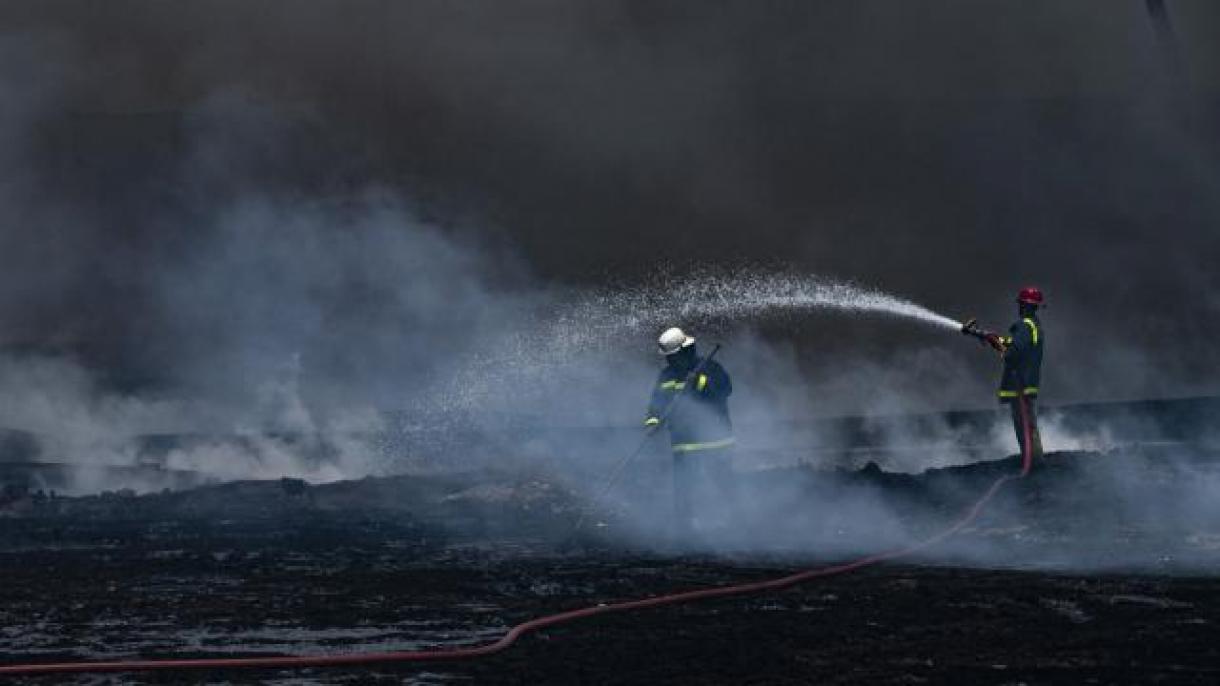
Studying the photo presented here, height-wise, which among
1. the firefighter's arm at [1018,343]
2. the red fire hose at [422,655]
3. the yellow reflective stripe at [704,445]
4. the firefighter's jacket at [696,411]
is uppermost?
the firefighter's arm at [1018,343]

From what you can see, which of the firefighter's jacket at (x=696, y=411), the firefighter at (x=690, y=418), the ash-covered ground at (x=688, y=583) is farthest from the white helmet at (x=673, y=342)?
the ash-covered ground at (x=688, y=583)

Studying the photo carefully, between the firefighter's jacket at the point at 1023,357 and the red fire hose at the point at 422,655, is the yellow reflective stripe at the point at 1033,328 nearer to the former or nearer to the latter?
the firefighter's jacket at the point at 1023,357

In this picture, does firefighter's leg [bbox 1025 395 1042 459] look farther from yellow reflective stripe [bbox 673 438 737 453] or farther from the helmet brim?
the helmet brim

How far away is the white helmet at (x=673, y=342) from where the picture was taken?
1555cm

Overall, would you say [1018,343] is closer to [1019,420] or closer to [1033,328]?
[1033,328]

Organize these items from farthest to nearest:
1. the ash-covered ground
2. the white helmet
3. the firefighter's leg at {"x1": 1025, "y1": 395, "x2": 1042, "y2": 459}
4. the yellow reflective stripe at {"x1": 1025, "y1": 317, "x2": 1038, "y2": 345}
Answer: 1. the firefighter's leg at {"x1": 1025, "y1": 395, "x2": 1042, "y2": 459}
2. the yellow reflective stripe at {"x1": 1025, "y1": 317, "x2": 1038, "y2": 345}
3. the white helmet
4. the ash-covered ground

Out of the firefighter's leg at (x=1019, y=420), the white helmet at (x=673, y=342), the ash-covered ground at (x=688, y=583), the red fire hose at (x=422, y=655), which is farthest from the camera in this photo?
the firefighter's leg at (x=1019, y=420)

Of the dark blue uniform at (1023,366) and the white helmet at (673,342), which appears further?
the dark blue uniform at (1023,366)

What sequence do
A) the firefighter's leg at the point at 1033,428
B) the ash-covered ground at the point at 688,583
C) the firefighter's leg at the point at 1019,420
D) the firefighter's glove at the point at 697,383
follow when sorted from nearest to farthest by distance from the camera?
the ash-covered ground at the point at 688,583
the firefighter's glove at the point at 697,383
the firefighter's leg at the point at 1033,428
the firefighter's leg at the point at 1019,420

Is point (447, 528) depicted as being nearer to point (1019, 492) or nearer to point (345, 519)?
point (345, 519)

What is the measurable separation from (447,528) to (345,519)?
8.95 feet

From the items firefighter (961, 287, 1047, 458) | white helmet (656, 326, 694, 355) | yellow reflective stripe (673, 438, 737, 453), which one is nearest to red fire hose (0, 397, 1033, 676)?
yellow reflective stripe (673, 438, 737, 453)

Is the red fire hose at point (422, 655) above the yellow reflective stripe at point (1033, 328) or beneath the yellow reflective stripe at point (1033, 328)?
beneath

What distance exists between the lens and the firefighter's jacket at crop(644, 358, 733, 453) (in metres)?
15.5
